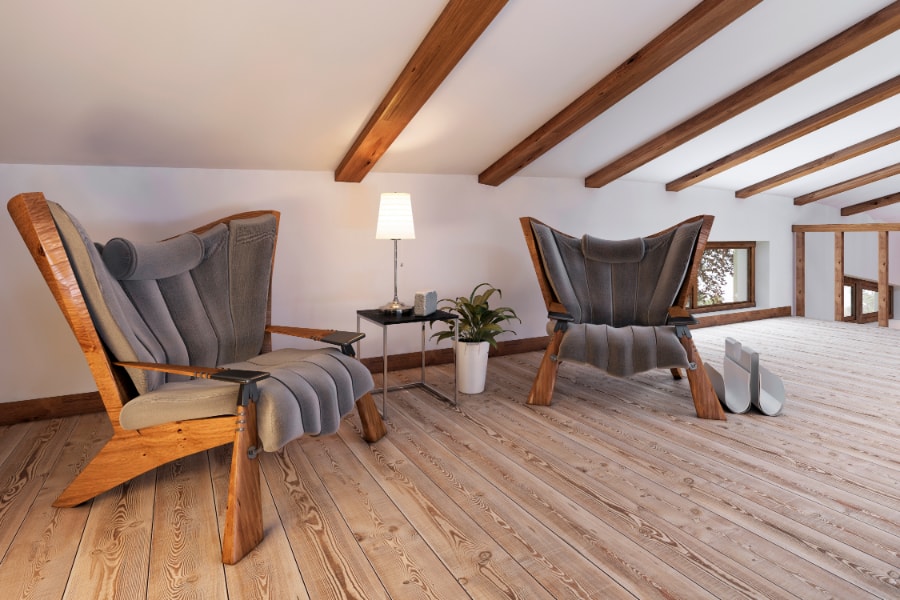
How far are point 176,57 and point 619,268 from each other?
278cm

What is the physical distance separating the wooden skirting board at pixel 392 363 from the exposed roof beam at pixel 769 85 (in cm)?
144

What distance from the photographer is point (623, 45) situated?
2.98 meters

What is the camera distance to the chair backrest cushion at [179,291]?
6.86ft

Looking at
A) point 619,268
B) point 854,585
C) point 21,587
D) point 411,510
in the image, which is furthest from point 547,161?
point 21,587

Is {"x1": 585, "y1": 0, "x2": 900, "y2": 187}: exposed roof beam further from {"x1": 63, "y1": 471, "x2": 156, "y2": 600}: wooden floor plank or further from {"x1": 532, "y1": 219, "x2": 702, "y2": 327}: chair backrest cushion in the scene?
{"x1": 63, "y1": 471, "x2": 156, "y2": 600}: wooden floor plank

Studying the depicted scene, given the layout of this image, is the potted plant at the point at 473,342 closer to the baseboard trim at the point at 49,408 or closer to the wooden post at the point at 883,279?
the baseboard trim at the point at 49,408

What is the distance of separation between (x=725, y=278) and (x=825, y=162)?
1551 millimetres

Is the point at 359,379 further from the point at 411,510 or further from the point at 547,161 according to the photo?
the point at 547,161

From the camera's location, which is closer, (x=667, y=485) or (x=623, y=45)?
(x=667, y=485)

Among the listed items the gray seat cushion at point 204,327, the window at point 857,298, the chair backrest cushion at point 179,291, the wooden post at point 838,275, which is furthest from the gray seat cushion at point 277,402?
Result: the window at point 857,298

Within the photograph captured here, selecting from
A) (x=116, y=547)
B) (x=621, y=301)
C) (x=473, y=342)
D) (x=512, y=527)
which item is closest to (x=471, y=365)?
(x=473, y=342)

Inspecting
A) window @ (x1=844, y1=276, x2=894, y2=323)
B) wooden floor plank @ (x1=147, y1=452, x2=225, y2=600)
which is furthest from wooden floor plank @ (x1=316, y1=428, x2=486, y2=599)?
window @ (x1=844, y1=276, x2=894, y2=323)

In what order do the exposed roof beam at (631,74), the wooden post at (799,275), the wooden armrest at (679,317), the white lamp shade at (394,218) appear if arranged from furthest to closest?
the wooden post at (799,275) → the white lamp shade at (394,218) → the wooden armrest at (679,317) → the exposed roof beam at (631,74)

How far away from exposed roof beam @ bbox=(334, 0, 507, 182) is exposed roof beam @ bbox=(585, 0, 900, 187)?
7.03ft
